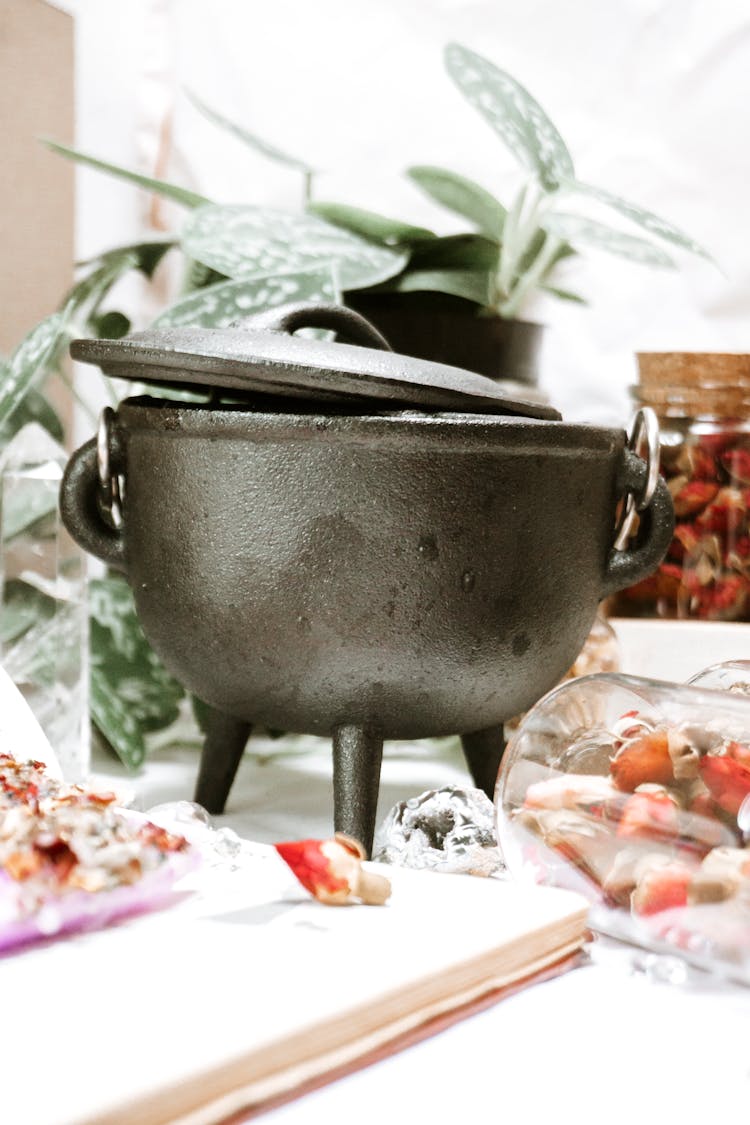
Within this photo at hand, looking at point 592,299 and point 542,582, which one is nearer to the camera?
point 542,582

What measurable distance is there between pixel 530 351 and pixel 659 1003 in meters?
0.87

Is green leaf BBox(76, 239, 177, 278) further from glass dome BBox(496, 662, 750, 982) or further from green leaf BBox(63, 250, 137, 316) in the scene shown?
glass dome BBox(496, 662, 750, 982)

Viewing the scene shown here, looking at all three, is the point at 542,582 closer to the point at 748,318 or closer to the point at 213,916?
the point at 213,916

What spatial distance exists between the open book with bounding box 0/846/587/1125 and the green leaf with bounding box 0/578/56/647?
48 cm

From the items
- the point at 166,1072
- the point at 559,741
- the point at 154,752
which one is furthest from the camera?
the point at 154,752

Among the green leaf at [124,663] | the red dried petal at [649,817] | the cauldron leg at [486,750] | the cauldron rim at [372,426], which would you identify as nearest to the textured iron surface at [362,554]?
the cauldron rim at [372,426]

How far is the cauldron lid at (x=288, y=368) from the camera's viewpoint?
666 millimetres

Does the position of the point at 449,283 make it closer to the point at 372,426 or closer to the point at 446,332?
the point at 446,332

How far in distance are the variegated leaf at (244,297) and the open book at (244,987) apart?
0.62 metres

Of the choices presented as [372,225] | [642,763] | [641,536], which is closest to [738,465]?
[641,536]

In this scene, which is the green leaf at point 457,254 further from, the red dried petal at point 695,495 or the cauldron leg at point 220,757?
the cauldron leg at point 220,757

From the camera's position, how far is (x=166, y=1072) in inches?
12.6

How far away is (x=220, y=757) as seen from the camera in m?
0.91

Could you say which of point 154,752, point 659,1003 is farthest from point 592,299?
point 659,1003
